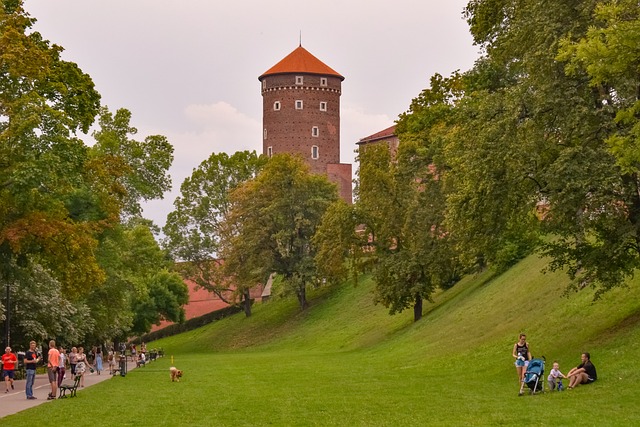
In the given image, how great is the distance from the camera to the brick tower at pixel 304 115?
13000 centimetres

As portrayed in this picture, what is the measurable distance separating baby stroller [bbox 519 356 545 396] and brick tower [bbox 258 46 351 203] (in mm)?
104561

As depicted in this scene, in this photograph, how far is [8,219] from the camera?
33156 mm

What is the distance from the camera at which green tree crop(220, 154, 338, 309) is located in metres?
81.8

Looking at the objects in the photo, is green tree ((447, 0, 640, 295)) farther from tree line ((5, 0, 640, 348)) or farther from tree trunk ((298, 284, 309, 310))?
tree trunk ((298, 284, 309, 310))

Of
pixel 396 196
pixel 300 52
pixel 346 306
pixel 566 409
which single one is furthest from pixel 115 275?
pixel 300 52

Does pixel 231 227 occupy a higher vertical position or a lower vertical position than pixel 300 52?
lower

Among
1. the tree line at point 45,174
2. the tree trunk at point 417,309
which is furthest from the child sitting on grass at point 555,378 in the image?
the tree trunk at point 417,309

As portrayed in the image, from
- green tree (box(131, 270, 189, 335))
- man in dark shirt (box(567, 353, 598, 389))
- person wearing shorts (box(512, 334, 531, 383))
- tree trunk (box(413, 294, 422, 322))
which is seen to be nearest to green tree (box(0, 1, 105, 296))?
person wearing shorts (box(512, 334, 531, 383))

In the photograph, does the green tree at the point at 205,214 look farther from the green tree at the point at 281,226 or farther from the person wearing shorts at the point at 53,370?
the person wearing shorts at the point at 53,370

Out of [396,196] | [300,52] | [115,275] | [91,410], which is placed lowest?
[91,410]

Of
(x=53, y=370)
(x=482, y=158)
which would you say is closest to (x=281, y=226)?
(x=53, y=370)

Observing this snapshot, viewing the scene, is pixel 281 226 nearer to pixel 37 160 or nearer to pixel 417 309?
pixel 417 309

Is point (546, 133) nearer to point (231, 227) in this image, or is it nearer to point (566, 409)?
point (566, 409)

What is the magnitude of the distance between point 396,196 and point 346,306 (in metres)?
21.4
